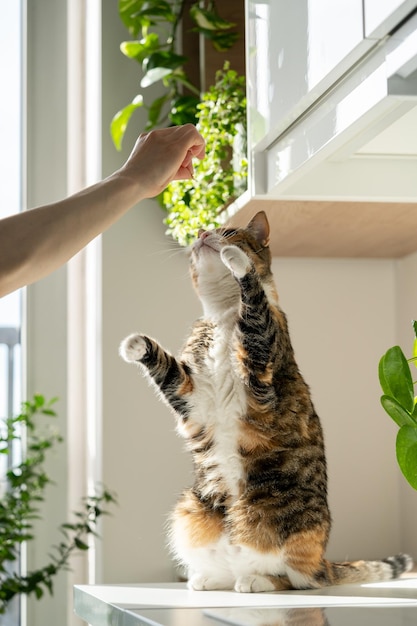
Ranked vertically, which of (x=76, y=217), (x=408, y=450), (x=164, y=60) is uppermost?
(x=164, y=60)

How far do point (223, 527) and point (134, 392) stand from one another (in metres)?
0.75

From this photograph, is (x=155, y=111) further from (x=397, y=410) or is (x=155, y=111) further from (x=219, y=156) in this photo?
(x=397, y=410)

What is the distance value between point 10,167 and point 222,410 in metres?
1.44

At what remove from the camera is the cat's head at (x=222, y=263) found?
1.29m

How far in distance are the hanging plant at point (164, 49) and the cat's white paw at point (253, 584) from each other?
1.00m

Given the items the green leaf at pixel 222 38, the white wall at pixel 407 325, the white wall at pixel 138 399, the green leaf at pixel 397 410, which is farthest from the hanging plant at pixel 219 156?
the green leaf at pixel 397 410

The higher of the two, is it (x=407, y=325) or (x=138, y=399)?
(x=407, y=325)

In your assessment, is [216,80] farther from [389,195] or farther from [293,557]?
[293,557]

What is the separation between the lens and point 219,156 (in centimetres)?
156

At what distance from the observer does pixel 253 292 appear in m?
1.15

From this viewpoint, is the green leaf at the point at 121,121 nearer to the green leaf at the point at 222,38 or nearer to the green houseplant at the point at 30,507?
the green leaf at the point at 222,38

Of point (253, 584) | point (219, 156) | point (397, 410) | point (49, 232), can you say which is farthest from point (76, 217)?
point (219, 156)

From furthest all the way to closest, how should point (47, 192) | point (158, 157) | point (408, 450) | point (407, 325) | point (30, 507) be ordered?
point (47, 192), point (30, 507), point (407, 325), point (158, 157), point (408, 450)

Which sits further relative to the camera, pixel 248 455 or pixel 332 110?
pixel 248 455
